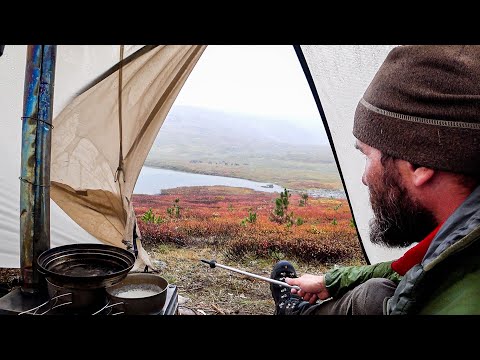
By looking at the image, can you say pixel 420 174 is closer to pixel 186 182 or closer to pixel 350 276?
pixel 350 276

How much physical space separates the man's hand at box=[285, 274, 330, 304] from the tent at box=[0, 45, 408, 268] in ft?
3.39

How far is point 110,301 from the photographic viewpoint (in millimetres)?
1746

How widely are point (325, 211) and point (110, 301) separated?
5.73 meters

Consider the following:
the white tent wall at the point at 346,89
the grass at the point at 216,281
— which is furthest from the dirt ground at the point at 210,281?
the white tent wall at the point at 346,89

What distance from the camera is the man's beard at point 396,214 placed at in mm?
1367

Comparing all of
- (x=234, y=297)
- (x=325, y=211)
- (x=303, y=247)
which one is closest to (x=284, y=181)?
(x=325, y=211)

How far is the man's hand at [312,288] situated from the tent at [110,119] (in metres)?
1.03

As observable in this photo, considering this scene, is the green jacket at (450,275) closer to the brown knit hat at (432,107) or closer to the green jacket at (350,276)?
the brown knit hat at (432,107)

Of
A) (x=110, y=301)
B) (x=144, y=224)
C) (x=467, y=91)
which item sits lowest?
(x=144, y=224)

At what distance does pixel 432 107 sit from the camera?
1199mm

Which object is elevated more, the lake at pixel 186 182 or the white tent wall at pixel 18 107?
the white tent wall at pixel 18 107
